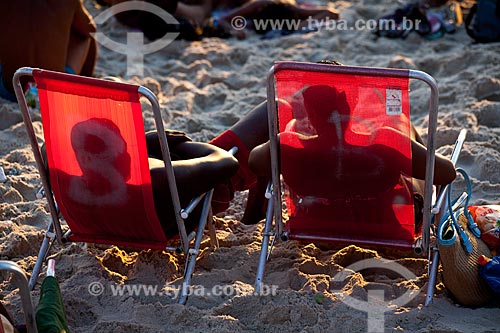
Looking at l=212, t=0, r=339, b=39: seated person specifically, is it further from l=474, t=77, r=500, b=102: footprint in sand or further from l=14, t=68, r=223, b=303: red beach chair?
l=14, t=68, r=223, b=303: red beach chair

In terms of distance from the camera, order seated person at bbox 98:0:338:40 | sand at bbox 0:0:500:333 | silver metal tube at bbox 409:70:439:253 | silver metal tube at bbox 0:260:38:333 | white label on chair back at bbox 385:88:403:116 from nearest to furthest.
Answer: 1. silver metal tube at bbox 0:260:38:333
2. silver metal tube at bbox 409:70:439:253
3. white label on chair back at bbox 385:88:403:116
4. sand at bbox 0:0:500:333
5. seated person at bbox 98:0:338:40

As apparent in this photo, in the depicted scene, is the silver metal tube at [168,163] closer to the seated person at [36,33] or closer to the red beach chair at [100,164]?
the red beach chair at [100,164]

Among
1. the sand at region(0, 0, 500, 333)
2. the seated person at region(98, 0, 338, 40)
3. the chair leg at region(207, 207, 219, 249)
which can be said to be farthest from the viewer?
the seated person at region(98, 0, 338, 40)

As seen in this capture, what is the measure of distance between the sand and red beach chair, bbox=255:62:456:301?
0.19m

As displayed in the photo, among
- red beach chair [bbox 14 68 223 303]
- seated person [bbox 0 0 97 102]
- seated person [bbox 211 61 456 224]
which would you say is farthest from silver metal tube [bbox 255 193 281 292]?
seated person [bbox 0 0 97 102]

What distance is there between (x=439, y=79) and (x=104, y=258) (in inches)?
128

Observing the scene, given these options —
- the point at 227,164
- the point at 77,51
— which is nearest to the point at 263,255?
the point at 227,164

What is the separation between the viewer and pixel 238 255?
3631mm

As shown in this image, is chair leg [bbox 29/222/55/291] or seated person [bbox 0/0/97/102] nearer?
chair leg [bbox 29/222/55/291]

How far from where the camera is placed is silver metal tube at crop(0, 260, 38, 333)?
7.40 ft

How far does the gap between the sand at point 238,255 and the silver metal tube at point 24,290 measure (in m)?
0.65

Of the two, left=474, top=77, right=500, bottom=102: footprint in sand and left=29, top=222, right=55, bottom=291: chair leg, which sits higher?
left=474, top=77, right=500, bottom=102: footprint in sand

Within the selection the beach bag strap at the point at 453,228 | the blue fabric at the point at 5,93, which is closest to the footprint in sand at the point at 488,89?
the beach bag strap at the point at 453,228

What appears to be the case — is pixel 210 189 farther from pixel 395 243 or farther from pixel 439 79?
pixel 439 79
